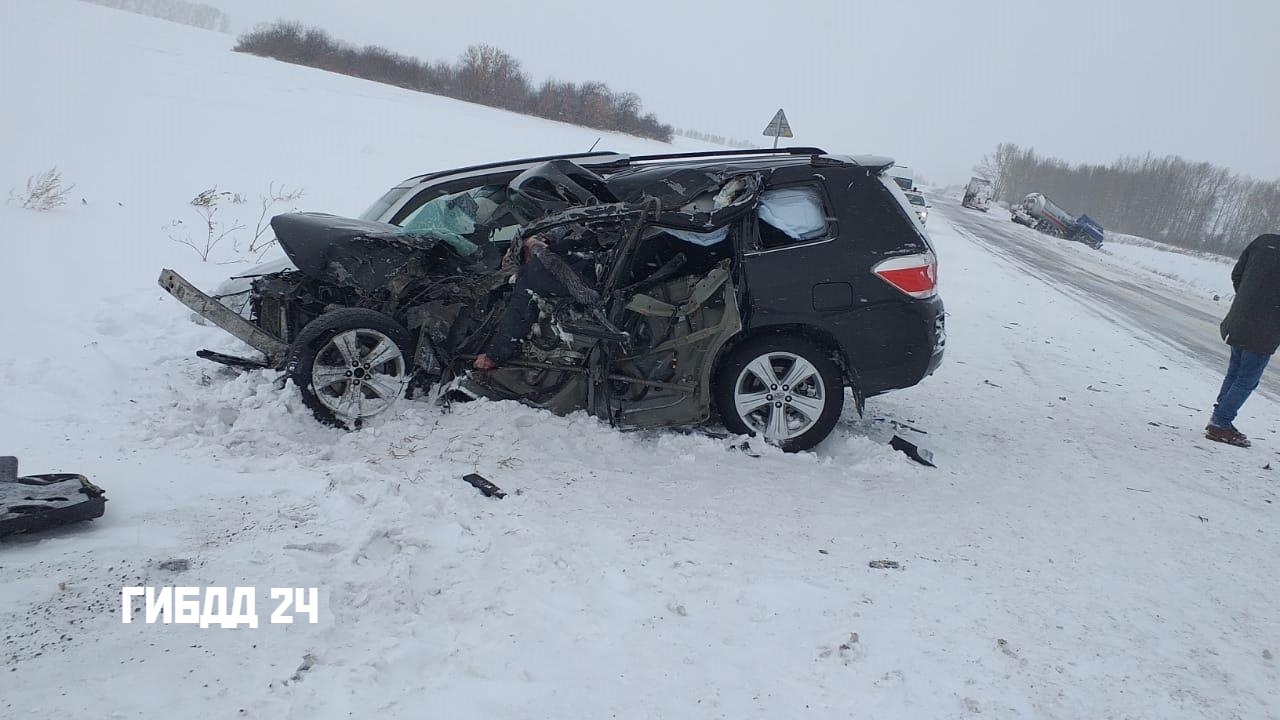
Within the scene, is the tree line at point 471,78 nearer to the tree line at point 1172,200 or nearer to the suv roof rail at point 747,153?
the suv roof rail at point 747,153

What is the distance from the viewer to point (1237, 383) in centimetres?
562

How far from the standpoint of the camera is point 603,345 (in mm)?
4375

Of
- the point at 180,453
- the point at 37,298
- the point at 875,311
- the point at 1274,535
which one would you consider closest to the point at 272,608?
the point at 180,453

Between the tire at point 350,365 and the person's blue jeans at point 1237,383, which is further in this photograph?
the person's blue jeans at point 1237,383

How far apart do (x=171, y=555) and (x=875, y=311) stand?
387cm

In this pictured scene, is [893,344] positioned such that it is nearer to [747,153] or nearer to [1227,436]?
[747,153]

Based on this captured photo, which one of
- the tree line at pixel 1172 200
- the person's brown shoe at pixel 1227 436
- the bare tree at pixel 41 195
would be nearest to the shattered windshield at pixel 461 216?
the bare tree at pixel 41 195

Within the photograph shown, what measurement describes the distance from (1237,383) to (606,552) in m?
5.73

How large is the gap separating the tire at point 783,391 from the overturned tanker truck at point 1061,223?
34.2 m

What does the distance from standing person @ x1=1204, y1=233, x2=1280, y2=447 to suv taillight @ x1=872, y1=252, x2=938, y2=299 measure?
3.10 meters

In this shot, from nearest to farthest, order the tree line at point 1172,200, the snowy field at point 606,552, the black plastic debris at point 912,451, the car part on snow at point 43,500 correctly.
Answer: the snowy field at point 606,552 < the car part on snow at point 43,500 < the black plastic debris at point 912,451 < the tree line at point 1172,200

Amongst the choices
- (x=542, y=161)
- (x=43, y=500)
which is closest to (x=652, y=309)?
(x=542, y=161)

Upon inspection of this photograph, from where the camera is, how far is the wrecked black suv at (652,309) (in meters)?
4.28

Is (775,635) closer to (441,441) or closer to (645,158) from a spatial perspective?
(441,441)
